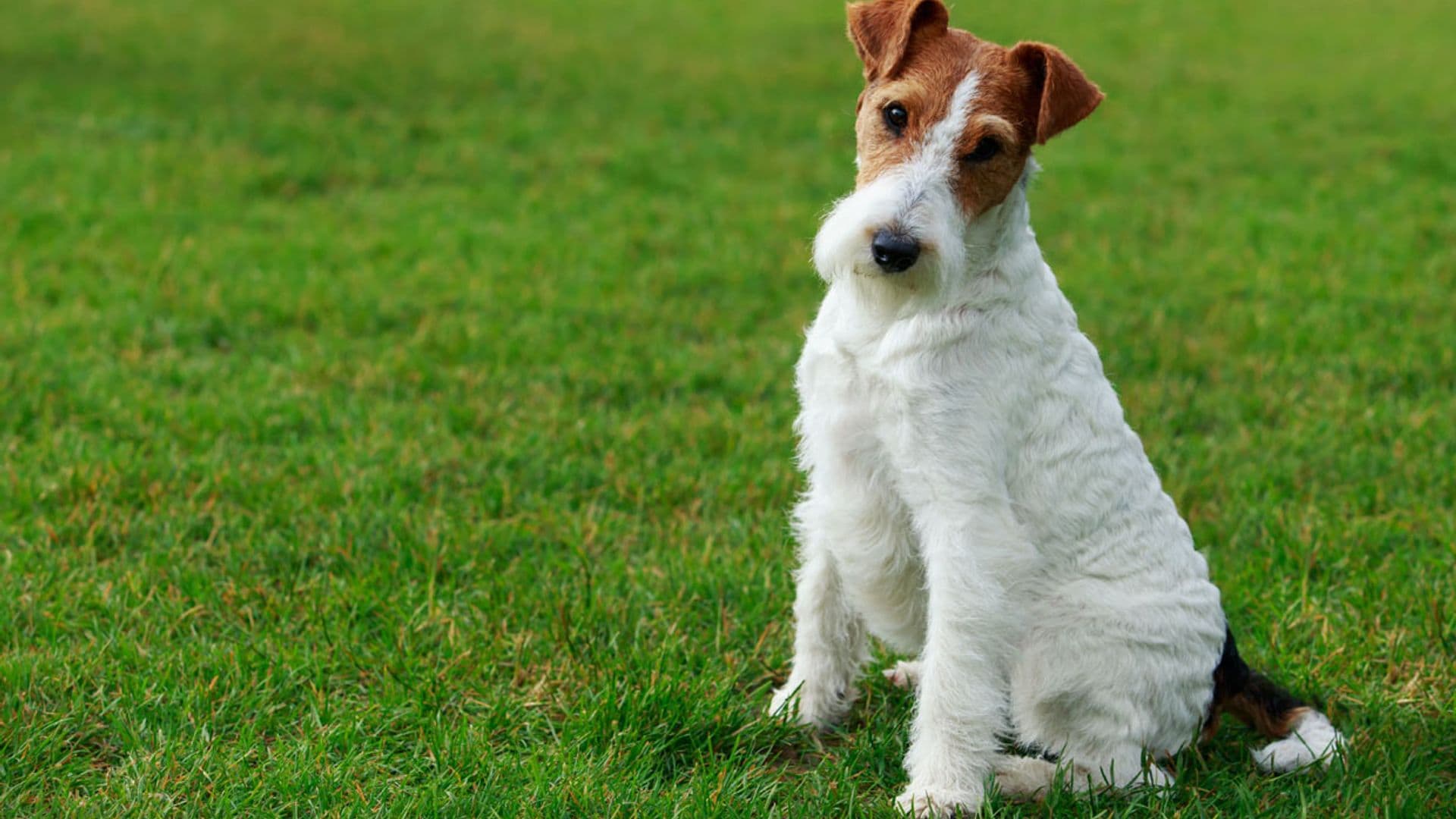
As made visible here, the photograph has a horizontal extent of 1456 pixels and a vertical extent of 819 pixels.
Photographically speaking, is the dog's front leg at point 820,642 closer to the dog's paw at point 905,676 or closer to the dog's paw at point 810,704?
the dog's paw at point 810,704

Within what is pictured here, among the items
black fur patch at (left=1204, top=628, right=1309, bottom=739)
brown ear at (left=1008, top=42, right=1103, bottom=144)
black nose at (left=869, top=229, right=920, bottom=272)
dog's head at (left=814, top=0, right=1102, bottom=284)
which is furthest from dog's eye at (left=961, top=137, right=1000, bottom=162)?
black fur patch at (left=1204, top=628, right=1309, bottom=739)

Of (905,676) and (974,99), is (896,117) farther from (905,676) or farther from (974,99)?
Result: (905,676)

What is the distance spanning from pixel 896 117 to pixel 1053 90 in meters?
0.39

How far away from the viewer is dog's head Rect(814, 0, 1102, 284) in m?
3.28

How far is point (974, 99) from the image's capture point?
11.1ft

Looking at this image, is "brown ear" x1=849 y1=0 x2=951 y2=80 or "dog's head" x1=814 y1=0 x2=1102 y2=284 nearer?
"dog's head" x1=814 y1=0 x2=1102 y2=284

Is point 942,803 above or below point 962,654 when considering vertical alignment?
below

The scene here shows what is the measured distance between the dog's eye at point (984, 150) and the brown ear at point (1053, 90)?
4.7 inches

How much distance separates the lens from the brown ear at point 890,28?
352 cm

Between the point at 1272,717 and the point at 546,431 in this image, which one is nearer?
the point at 1272,717

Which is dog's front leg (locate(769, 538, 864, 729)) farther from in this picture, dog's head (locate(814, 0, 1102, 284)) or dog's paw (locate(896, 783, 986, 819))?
dog's head (locate(814, 0, 1102, 284))

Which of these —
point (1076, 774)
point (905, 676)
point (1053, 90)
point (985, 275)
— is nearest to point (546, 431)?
point (905, 676)

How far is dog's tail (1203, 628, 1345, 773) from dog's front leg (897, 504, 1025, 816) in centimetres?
70

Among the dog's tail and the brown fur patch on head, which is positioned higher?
the brown fur patch on head
